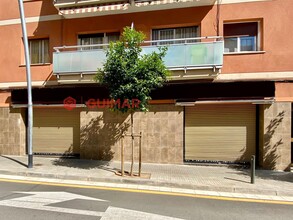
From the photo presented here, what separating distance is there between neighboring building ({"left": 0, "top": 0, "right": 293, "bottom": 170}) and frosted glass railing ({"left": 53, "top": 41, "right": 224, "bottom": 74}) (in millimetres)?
38

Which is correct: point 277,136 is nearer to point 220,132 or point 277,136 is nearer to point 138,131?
point 220,132

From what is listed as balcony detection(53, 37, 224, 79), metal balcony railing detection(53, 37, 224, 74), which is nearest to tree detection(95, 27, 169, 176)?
metal balcony railing detection(53, 37, 224, 74)

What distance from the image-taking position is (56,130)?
1147 cm

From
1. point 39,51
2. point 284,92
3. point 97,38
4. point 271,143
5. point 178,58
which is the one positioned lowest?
point 271,143

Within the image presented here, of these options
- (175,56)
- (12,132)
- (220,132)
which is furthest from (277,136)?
(12,132)

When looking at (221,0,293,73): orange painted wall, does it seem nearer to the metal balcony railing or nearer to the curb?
the metal balcony railing

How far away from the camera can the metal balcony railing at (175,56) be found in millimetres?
9281

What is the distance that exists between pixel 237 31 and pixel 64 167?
8671 mm

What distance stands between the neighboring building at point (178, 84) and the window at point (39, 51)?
0.64 ft

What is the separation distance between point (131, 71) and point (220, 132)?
15.9ft

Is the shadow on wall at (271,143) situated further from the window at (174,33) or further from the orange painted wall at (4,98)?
the orange painted wall at (4,98)

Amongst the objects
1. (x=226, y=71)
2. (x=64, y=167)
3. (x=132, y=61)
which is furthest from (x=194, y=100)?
(x=64, y=167)

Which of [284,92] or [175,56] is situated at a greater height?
[175,56]

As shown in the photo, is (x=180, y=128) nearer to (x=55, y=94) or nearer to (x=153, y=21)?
(x=153, y=21)
